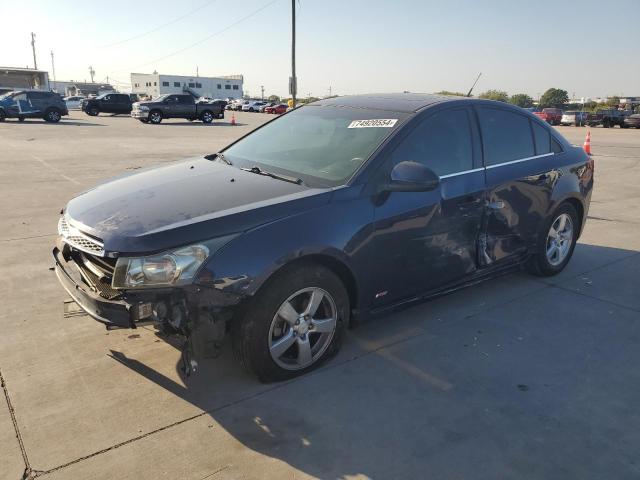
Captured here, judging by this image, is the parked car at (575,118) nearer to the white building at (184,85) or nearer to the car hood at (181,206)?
the car hood at (181,206)

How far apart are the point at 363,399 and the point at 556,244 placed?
3071mm

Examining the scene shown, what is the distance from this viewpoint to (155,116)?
30.7m

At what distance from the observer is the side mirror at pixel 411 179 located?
334 cm

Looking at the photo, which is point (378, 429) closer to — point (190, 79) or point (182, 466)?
point (182, 466)

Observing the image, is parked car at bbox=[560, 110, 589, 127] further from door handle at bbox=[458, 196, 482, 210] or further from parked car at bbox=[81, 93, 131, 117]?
door handle at bbox=[458, 196, 482, 210]

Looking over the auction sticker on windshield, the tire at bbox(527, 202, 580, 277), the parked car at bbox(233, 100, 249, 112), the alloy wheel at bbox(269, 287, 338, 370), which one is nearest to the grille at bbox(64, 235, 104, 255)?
the alloy wheel at bbox(269, 287, 338, 370)

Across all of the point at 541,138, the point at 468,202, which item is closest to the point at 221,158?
the point at 468,202

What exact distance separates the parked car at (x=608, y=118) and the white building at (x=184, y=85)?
73.2 meters

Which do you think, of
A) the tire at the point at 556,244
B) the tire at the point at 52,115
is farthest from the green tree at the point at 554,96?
the tire at the point at 556,244

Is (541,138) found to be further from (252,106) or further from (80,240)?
(252,106)

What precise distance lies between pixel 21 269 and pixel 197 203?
2.92 m

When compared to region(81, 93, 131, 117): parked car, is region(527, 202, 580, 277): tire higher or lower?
lower

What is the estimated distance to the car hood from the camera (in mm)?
2789

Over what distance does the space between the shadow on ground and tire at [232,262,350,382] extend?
12 centimetres
